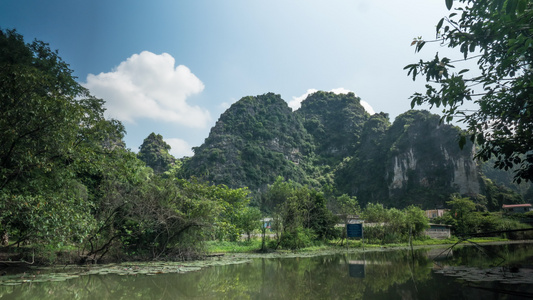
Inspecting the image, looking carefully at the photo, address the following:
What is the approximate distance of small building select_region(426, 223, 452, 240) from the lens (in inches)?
1046

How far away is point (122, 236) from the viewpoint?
1167cm

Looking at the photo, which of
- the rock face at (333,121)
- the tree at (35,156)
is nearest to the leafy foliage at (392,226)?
the tree at (35,156)

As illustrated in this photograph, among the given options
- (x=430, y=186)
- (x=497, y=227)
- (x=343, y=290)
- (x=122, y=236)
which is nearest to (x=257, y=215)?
(x=122, y=236)

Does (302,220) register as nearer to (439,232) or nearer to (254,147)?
(439,232)

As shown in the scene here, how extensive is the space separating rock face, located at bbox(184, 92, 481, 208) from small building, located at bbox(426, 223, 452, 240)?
122 feet

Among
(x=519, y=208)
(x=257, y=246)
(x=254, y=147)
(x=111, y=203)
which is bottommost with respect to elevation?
(x=257, y=246)

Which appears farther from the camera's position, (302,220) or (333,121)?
(333,121)

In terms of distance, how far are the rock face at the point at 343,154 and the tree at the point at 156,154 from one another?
6.83 m

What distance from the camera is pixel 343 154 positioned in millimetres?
102875

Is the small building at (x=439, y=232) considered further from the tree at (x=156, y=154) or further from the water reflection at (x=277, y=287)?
the tree at (x=156, y=154)

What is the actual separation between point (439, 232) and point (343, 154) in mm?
77027

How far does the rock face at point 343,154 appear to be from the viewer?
6475 centimetres

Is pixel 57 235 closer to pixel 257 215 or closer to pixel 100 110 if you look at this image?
pixel 100 110

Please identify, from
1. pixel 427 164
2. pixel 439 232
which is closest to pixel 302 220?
pixel 439 232
